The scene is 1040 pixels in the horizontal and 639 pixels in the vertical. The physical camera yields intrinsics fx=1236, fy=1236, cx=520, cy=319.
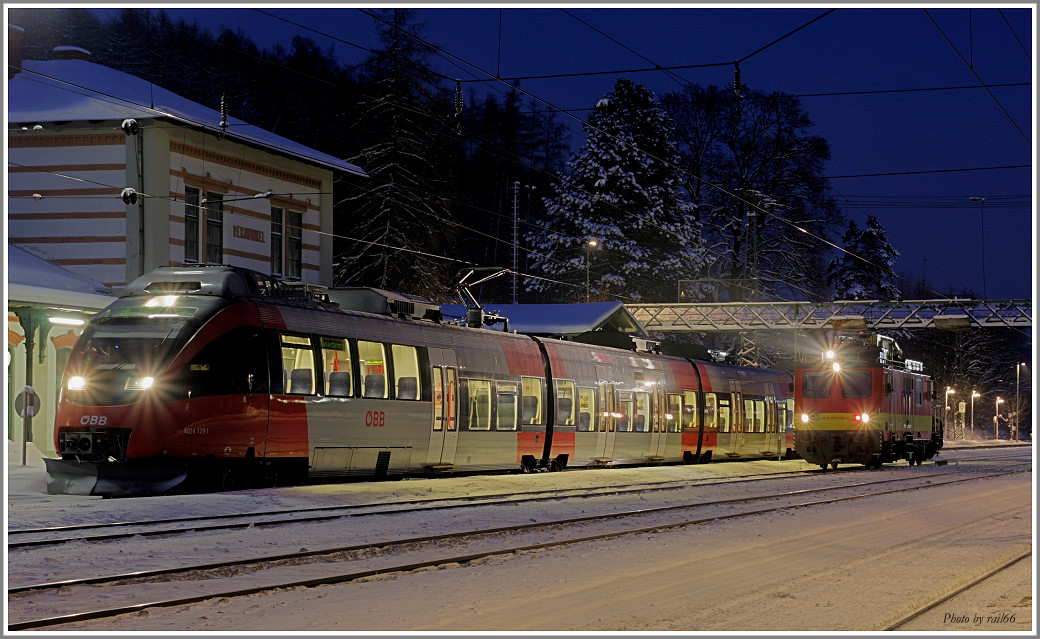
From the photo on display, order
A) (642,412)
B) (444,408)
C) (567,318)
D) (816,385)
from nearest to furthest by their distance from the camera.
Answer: (444,408)
(642,412)
(816,385)
(567,318)

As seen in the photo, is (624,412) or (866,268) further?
(866,268)

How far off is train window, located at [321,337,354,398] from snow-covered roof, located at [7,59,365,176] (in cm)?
1004

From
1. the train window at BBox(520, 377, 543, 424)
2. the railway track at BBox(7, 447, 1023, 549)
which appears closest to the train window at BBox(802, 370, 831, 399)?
the train window at BBox(520, 377, 543, 424)

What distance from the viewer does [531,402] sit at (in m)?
27.2

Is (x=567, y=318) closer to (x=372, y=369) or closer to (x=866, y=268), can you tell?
(x=372, y=369)

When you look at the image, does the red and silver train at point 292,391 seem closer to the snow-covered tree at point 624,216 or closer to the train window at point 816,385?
the train window at point 816,385

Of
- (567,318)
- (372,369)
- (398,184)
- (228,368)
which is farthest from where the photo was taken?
(398,184)

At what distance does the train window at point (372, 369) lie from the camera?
21438 mm

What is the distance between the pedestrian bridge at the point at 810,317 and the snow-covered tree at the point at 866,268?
1005 inches

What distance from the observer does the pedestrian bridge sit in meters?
62.2

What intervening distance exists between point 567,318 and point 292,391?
92.5 ft

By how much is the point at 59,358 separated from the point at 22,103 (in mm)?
7552

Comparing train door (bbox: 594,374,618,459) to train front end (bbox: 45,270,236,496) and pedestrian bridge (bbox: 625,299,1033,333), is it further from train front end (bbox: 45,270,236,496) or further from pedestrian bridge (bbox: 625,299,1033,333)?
pedestrian bridge (bbox: 625,299,1033,333)

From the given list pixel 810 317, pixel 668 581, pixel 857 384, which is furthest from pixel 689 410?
pixel 810 317
